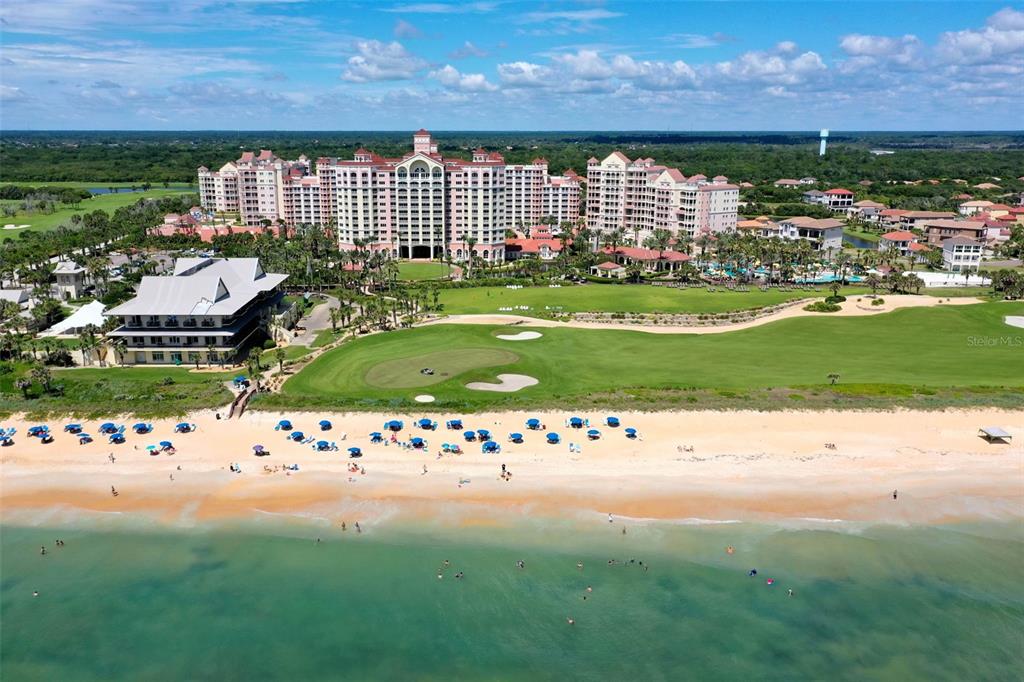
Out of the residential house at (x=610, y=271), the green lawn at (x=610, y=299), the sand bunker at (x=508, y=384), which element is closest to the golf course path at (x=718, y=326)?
the green lawn at (x=610, y=299)

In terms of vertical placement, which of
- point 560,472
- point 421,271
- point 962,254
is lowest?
point 560,472

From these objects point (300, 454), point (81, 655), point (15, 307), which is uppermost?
point (15, 307)

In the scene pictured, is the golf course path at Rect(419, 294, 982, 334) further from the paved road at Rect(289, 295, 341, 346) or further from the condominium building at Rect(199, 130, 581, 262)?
the condominium building at Rect(199, 130, 581, 262)

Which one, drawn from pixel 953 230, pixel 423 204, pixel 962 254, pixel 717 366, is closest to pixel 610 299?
pixel 717 366

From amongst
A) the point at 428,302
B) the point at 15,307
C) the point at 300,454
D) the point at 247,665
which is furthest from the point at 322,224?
the point at 247,665

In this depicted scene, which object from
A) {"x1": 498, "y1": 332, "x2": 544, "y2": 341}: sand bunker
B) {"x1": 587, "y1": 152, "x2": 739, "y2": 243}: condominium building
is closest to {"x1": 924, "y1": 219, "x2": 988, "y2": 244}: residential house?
Result: {"x1": 587, "y1": 152, "x2": 739, "y2": 243}: condominium building

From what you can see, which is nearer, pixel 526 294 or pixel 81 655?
pixel 81 655

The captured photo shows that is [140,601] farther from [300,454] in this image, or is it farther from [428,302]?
[428,302]

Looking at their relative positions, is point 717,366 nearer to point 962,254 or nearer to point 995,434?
point 995,434
